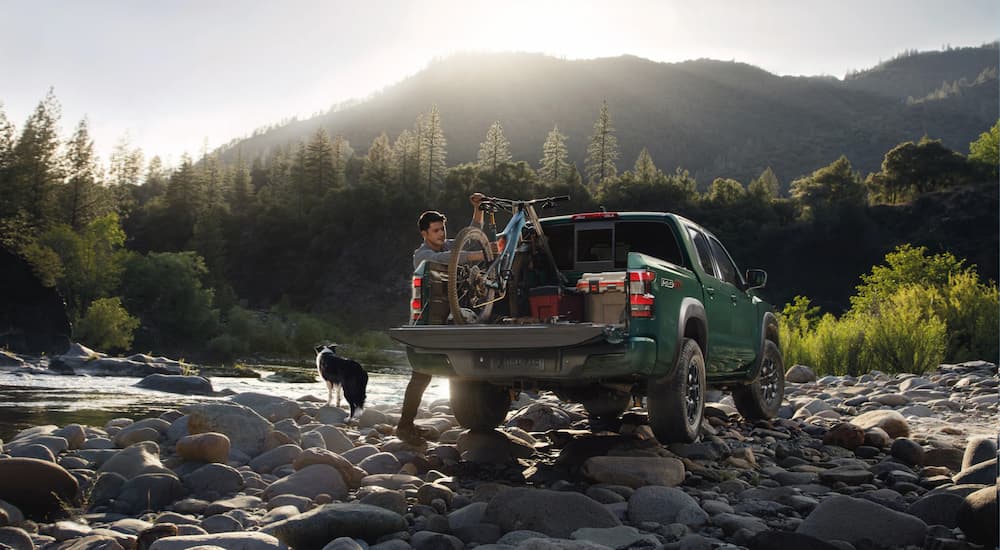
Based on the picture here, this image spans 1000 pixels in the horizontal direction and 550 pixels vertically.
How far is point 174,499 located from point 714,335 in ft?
15.7

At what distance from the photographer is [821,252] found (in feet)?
245

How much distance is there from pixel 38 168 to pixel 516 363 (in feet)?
205

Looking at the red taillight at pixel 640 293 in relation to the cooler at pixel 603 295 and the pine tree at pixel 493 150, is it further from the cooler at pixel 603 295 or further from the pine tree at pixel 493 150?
the pine tree at pixel 493 150

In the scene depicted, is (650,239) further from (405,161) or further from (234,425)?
(405,161)

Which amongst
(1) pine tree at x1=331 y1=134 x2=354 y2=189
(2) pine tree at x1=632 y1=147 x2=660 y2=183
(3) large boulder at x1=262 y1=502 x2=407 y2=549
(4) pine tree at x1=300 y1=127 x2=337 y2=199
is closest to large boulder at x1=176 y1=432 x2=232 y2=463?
(3) large boulder at x1=262 y1=502 x2=407 y2=549

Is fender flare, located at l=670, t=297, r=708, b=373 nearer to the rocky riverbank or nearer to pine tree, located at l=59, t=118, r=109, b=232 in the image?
the rocky riverbank

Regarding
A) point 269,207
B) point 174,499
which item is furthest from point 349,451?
point 269,207

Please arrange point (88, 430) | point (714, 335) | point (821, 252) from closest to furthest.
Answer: point (714, 335)
point (88, 430)
point (821, 252)

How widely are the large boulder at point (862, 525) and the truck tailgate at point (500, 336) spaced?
1.86 metres

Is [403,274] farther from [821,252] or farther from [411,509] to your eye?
[411,509]

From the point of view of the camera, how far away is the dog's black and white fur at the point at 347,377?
10602mm

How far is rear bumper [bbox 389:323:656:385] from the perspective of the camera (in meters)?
5.52

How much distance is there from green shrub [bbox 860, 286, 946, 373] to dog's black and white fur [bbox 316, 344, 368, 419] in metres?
10.6

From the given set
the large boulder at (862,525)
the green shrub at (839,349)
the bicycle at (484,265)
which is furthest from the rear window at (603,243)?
the green shrub at (839,349)
